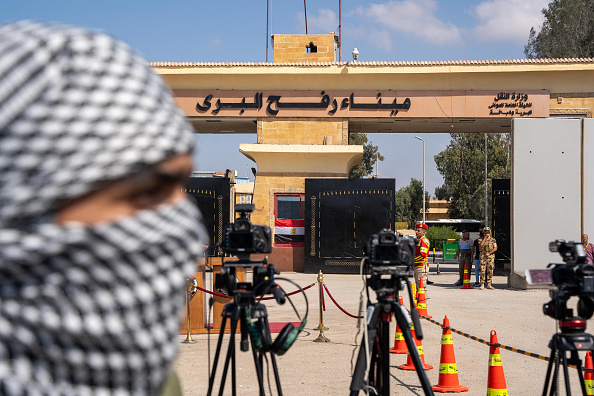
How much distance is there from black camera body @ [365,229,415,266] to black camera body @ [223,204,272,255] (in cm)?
93

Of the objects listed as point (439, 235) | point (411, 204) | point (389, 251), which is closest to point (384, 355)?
point (389, 251)

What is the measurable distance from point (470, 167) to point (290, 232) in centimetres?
3446

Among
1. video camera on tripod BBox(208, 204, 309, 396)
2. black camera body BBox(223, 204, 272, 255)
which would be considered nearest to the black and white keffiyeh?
video camera on tripod BBox(208, 204, 309, 396)

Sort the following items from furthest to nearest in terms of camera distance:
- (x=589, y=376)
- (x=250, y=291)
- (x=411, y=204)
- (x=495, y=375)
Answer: (x=411, y=204) → (x=495, y=375) → (x=589, y=376) → (x=250, y=291)

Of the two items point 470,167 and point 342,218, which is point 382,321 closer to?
point 342,218

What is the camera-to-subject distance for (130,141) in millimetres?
1159

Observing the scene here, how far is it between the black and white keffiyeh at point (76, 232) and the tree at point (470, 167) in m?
52.8

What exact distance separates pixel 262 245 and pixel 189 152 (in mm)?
4311

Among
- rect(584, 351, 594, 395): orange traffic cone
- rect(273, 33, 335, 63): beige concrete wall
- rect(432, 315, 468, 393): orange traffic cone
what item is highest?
rect(273, 33, 335, 63): beige concrete wall

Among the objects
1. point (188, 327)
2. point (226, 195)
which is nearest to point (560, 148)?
point (226, 195)

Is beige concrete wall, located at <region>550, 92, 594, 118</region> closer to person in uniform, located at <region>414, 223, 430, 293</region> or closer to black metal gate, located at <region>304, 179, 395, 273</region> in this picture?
black metal gate, located at <region>304, 179, 395, 273</region>

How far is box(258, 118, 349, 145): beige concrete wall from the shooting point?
2517 centimetres

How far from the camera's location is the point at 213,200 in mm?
20391

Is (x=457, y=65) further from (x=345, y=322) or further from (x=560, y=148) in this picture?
(x=345, y=322)
